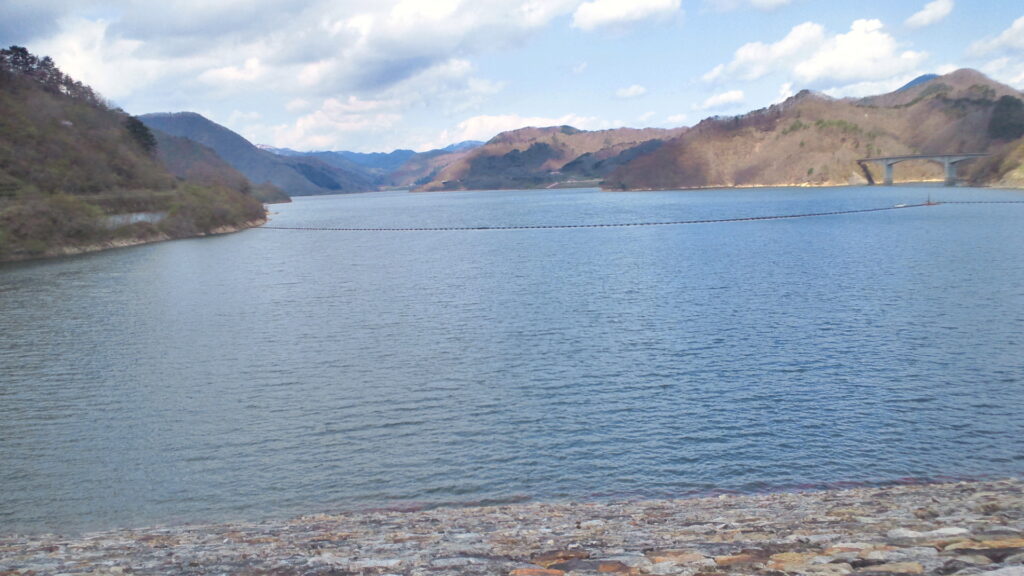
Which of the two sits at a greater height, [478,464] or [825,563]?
[825,563]

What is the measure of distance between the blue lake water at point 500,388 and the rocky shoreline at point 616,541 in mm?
1531

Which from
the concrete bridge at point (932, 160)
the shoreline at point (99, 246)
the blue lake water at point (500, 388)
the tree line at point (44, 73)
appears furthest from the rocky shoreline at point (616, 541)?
the concrete bridge at point (932, 160)

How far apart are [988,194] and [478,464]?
130577 millimetres

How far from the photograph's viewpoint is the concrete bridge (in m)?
164

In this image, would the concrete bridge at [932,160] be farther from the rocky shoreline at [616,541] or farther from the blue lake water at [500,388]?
the rocky shoreline at [616,541]

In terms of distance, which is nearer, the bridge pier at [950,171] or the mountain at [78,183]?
the mountain at [78,183]

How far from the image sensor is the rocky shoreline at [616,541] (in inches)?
318

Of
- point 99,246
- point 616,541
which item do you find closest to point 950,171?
point 99,246

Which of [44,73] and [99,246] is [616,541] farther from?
[44,73]

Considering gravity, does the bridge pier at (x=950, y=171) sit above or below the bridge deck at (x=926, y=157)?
below

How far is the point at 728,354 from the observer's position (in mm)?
25734

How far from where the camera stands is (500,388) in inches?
896

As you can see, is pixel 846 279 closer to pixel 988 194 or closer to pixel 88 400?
pixel 88 400

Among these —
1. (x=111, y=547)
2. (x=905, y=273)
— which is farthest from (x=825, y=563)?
(x=905, y=273)
